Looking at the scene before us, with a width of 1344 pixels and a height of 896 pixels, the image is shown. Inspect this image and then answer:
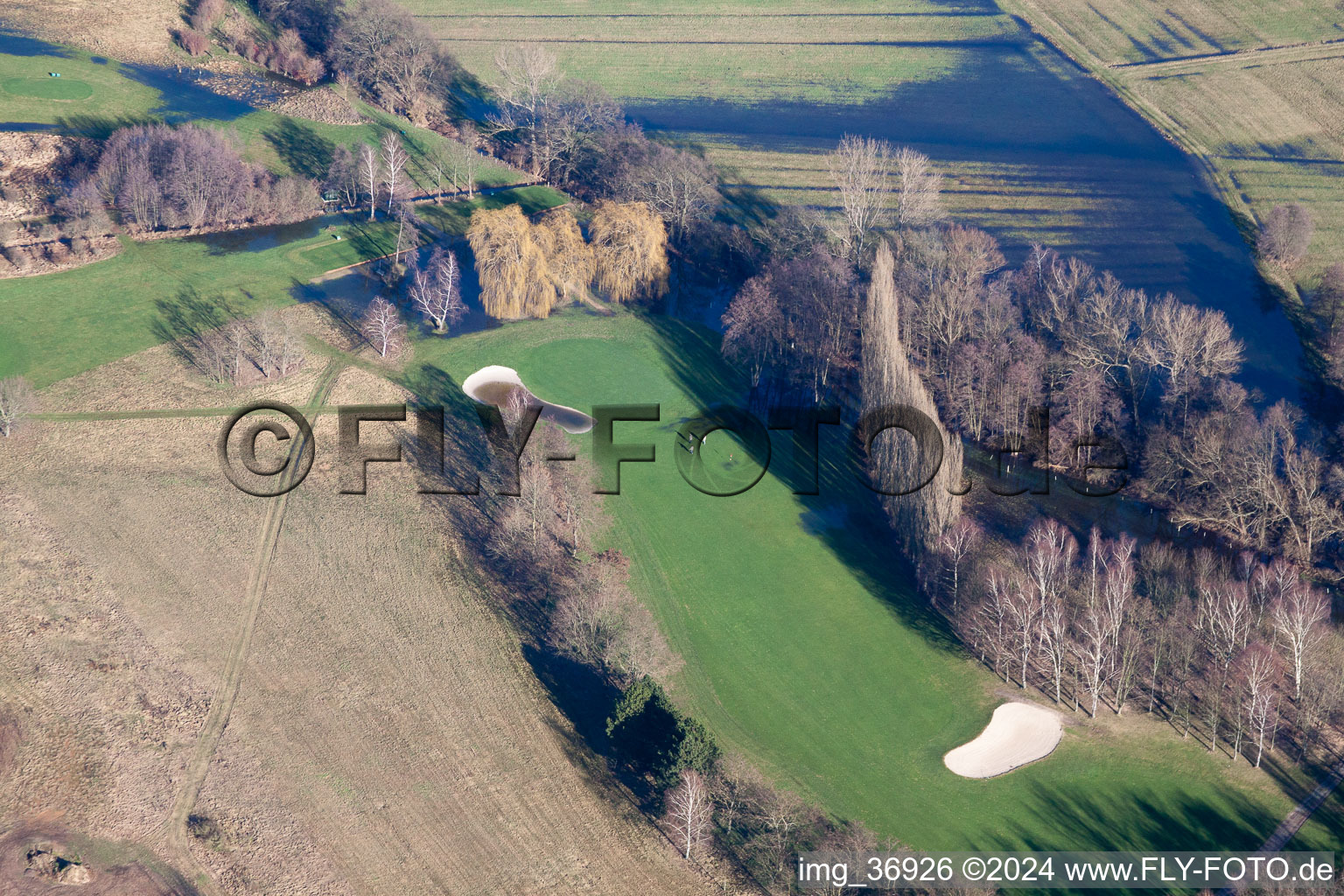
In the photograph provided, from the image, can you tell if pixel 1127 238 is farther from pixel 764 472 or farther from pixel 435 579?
pixel 435 579

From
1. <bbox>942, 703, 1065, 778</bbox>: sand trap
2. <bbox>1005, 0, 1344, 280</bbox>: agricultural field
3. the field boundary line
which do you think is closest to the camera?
<bbox>942, 703, 1065, 778</bbox>: sand trap

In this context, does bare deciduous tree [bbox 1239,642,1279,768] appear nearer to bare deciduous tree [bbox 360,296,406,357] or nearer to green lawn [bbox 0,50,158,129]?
bare deciduous tree [bbox 360,296,406,357]

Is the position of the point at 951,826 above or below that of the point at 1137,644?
below

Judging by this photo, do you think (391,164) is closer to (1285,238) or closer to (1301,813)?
(1285,238)

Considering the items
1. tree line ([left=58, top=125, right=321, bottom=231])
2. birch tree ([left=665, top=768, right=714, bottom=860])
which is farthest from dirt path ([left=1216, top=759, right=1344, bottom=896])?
tree line ([left=58, top=125, right=321, bottom=231])

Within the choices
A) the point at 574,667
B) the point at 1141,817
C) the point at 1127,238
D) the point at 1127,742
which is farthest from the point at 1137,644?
the point at 1127,238

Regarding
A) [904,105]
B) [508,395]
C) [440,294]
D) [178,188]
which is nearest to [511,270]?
[440,294]

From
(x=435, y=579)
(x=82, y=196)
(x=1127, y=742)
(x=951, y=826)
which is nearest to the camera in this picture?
(x=951, y=826)
